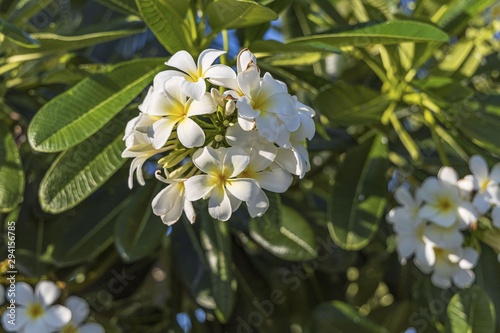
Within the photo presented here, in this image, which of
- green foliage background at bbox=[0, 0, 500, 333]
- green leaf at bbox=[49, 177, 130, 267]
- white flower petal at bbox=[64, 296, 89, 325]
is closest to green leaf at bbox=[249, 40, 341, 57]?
green foliage background at bbox=[0, 0, 500, 333]

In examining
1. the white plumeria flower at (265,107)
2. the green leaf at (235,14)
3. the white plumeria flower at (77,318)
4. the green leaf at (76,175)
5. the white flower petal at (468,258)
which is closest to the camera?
the white plumeria flower at (265,107)

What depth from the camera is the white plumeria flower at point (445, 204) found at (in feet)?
4.22

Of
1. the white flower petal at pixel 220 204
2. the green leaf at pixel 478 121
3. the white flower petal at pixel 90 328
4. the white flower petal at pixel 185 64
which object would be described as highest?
the white flower petal at pixel 185 64

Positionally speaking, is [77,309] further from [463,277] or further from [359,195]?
[463,277]

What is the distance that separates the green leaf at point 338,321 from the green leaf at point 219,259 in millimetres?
172

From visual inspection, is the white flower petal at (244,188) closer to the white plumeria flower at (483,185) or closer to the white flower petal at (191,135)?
the white flower petal at (191,135)

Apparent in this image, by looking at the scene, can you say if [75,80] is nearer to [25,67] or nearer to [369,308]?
[25,67]

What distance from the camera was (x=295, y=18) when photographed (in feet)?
5.77

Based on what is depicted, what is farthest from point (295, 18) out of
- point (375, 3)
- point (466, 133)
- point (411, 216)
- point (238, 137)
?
point (238, 137)

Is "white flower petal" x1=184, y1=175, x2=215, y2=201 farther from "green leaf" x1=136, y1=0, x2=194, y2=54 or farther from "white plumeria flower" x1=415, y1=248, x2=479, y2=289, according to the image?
"white plumeria flower" x1=415, y1=248, x2=479, y2=289

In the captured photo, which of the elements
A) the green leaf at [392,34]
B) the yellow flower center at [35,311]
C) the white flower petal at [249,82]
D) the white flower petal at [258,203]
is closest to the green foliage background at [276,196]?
the green leaf at [392,34]

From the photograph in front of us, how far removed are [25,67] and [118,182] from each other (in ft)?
0.97

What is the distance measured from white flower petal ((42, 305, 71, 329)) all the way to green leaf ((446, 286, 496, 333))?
0.70 metres

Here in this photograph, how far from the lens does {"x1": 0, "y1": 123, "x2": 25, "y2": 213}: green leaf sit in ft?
4.26
